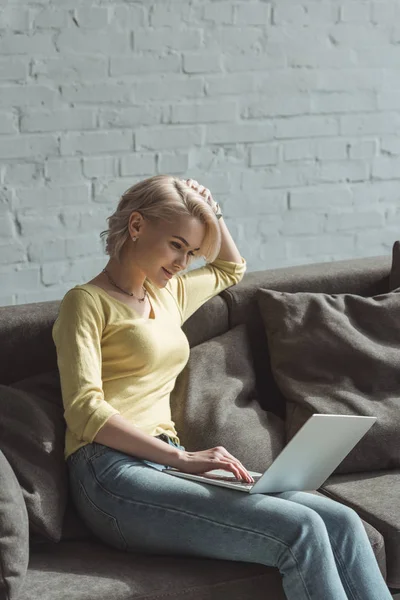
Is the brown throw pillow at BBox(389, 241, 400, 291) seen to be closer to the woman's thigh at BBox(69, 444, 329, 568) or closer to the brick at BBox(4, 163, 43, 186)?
the woman's thigh at BBox(69, 444, 329, 568)

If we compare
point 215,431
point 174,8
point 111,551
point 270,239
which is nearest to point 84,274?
point 270,239

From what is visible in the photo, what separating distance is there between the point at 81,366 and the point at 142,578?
0.45 meters

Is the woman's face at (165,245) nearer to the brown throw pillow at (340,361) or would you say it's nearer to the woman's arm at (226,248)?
the woman's arm at (226,248)

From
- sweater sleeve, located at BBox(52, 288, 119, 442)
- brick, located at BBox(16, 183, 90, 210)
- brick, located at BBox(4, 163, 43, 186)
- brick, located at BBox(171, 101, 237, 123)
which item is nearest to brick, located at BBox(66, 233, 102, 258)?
brick, located at BBox(16, 183, 90, 210)

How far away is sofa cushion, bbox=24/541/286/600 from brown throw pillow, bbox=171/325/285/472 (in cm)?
41

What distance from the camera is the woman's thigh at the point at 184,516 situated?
1.97 m

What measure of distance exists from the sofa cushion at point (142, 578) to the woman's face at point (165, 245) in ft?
2.03

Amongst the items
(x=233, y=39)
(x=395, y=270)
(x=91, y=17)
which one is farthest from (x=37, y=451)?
(x=233, y=39)

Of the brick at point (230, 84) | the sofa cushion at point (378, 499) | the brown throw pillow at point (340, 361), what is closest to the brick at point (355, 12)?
the brick at point (230, 84)

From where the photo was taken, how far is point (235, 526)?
198 centimetres

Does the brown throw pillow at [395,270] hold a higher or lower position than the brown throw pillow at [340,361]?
higher

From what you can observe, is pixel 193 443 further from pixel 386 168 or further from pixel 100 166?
pixel 386 168

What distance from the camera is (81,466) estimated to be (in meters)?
2.13

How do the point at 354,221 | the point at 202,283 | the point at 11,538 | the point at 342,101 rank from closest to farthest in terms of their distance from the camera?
the point at 11,538
the point at 202,283
the point at 342,101
the point at 354,221
